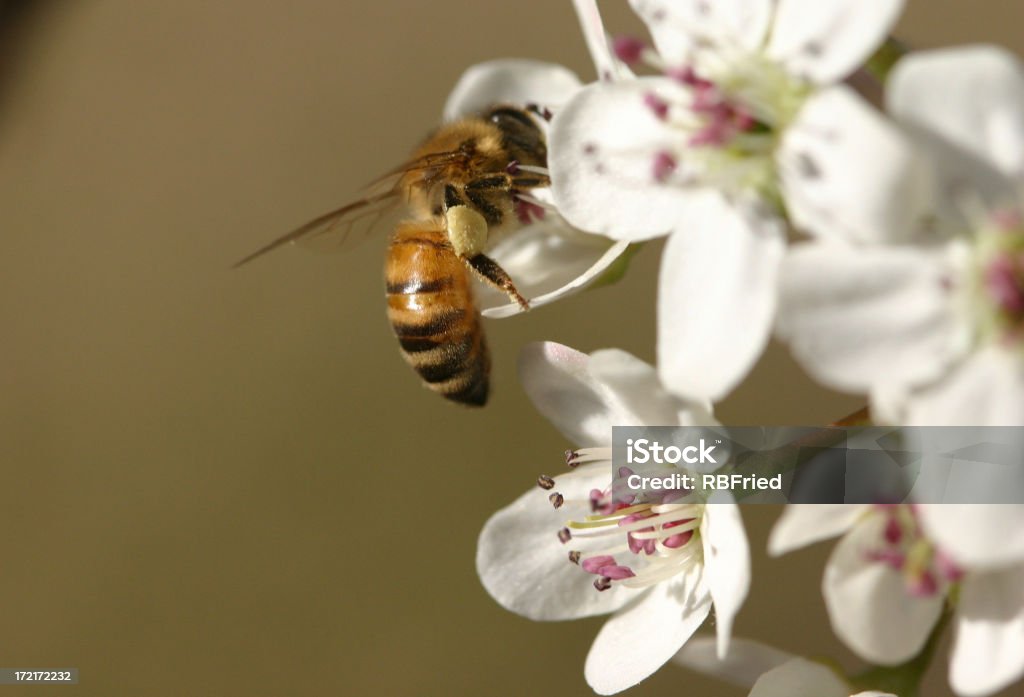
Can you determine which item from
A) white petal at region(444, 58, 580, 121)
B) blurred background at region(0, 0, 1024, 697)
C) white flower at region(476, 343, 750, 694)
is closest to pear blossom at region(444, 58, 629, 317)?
white petal at region(444, 58, 580, 121)

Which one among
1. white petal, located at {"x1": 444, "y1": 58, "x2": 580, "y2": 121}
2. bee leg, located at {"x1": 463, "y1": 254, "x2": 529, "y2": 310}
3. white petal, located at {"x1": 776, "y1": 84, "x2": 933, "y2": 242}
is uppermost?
white petal, located at {"x1": 444, "y1": 58, "x2": 580, "y2": 121}

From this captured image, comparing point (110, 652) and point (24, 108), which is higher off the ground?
point (24, 108)

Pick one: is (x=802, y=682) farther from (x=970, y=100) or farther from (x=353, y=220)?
(x=353, y=220)

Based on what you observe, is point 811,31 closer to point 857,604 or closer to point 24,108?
point 857,604

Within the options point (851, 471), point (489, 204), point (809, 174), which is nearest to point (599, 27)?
point (489, 204)

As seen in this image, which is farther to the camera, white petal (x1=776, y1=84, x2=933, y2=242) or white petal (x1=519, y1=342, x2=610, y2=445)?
white petal (x1=519, y1=342, x2=610, y2=445)

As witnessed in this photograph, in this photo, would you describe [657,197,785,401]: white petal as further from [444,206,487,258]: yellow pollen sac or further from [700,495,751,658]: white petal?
[444,206,487,258]: yellow pollen sac

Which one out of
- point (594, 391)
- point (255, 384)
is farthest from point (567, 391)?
point (255, 384)
